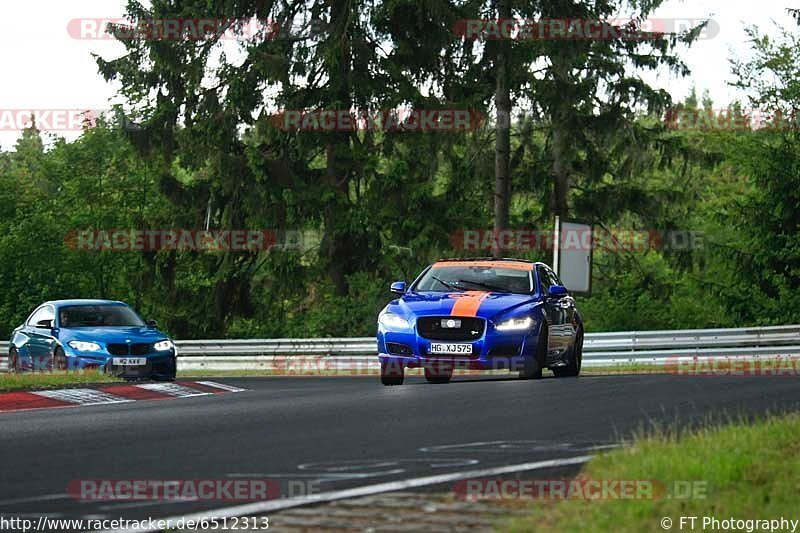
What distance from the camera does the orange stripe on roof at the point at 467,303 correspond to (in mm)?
18438

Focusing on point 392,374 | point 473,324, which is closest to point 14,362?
point 392,374

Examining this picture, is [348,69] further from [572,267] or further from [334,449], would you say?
[334,449]

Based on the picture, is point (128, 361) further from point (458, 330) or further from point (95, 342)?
point (458, 330)

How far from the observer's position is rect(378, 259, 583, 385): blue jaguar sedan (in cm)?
1841

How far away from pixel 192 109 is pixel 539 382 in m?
24.7

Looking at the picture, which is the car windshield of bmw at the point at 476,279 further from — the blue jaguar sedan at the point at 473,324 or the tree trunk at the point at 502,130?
the tree trunk at the point at 502,130

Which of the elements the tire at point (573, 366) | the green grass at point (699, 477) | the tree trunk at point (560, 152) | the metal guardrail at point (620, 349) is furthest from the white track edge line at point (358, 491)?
the tree trunk at point (560, 152)

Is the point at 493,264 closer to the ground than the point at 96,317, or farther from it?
farther from it

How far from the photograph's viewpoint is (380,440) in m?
11.4

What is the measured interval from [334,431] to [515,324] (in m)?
6.65

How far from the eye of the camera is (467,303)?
61.1 ft

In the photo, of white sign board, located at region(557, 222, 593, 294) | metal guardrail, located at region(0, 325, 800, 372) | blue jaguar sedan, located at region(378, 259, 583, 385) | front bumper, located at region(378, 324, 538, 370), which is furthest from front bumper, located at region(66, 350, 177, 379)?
metal guardrail, located at region(0, 325, 800, 372)

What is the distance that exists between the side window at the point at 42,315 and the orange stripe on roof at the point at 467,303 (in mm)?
8677

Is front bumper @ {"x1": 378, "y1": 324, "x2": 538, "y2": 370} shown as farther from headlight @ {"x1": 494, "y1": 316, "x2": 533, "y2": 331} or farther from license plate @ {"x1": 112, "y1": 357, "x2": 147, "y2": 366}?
license plate @ {"x1": 112, "y1": 357, "x2": 147, "y2": 366}
